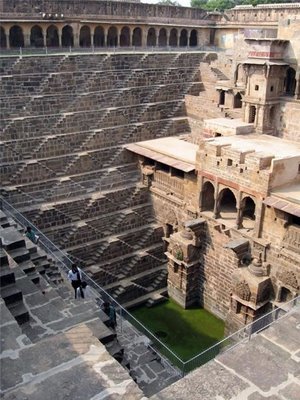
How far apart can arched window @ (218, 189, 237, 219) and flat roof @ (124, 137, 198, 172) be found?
1.89 m

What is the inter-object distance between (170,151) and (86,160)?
3803 mm

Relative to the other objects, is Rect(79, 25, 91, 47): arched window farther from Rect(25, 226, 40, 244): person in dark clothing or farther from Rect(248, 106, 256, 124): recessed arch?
Rect(25, 226, 40, 244): person in dark clothing

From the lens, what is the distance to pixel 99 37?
3095 cm

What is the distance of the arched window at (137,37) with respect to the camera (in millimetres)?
32531

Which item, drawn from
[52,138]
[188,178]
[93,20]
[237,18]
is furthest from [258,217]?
[237,18]

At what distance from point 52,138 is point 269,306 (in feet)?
36.4

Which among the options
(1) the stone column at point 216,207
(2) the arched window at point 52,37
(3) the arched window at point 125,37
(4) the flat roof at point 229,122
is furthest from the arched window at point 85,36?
(1) the stone column at point 216,207

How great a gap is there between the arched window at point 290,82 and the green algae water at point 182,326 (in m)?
11.9

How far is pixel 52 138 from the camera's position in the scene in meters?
18.7

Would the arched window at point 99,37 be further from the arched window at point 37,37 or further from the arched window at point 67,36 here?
the arched window at point 37,37

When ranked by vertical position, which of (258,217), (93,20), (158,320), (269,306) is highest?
(93,20)

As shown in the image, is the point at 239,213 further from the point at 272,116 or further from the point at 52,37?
the point at 52,37

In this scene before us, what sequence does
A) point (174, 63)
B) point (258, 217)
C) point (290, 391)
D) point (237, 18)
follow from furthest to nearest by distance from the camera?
point (237, 18)
point (174, 63)
point (258, 217)
point (290, 391)

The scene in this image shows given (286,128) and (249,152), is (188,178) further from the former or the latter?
(286,128)
